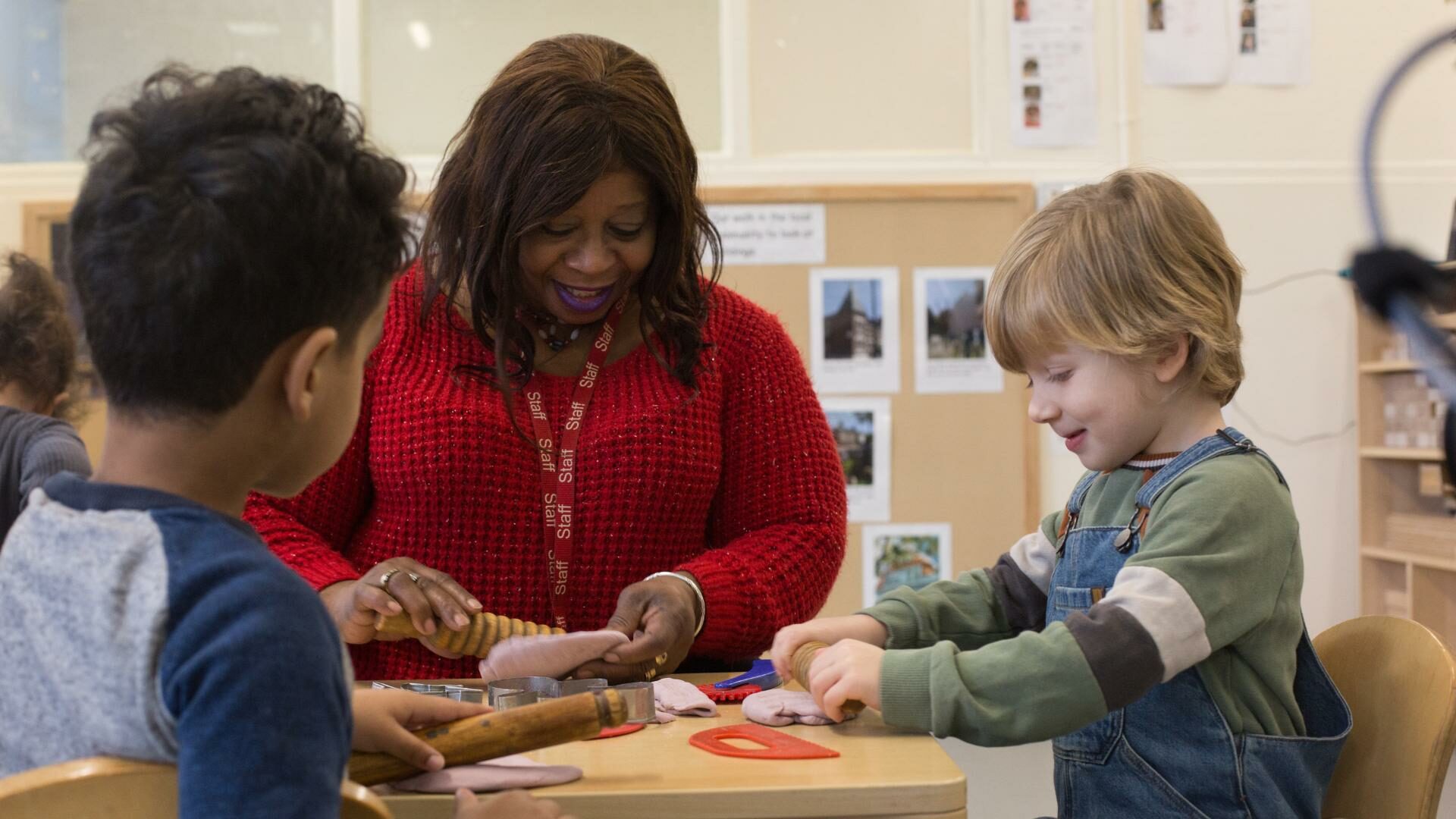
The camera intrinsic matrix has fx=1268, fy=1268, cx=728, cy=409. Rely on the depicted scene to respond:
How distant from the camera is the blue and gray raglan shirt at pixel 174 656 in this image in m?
0.60

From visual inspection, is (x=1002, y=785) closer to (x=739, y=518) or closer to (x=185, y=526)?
(x=739, y=518)

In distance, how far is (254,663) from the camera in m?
0.61

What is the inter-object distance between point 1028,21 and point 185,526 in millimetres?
2843

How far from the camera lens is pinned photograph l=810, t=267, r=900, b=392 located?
3.10 meters

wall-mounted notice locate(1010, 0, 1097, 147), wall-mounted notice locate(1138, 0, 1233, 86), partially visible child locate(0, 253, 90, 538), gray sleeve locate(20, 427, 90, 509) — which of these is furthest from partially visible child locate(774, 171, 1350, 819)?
wall-mounted notice locate(1138, 0, 1233, 86)

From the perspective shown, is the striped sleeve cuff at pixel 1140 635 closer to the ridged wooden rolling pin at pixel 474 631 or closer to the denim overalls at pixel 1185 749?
the denim overalls at pixel 1185 749

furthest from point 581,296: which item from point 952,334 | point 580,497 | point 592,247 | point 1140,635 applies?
point 952,334

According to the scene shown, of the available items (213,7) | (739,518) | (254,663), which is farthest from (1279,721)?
(213,7)

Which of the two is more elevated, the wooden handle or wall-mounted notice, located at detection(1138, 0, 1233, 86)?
wall-mounted notice, located at detection(1138, 0, 1233, 86)

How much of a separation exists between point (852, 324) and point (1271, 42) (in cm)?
125

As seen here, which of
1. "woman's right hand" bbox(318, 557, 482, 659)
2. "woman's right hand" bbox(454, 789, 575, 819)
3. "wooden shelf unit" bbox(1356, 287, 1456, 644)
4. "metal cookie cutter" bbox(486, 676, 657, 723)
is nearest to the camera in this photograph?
"woman's right hand" bbox(454, 789, 575, 819)

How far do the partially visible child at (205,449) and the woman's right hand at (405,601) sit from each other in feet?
1.24

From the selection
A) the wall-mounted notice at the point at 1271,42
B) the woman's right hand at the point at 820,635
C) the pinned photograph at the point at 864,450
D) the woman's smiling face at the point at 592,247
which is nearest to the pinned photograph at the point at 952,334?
the pinned photograph at the point at 864,450

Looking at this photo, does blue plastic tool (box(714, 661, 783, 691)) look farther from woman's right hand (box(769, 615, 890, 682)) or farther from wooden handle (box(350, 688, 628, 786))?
wooden handle (box(350, 688, 628, 786))
